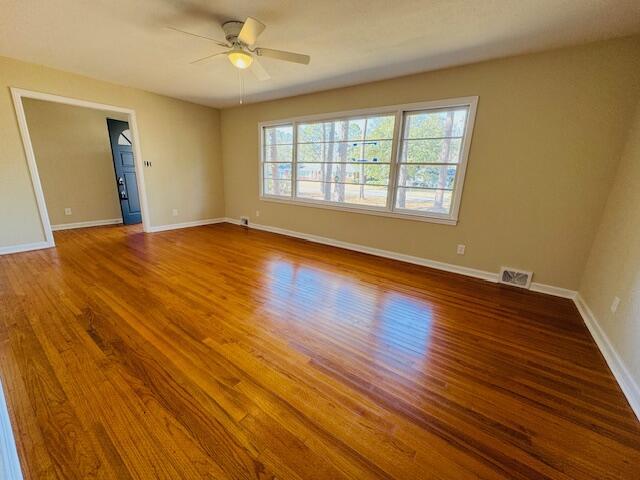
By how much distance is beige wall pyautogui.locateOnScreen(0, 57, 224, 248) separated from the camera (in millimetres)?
3389

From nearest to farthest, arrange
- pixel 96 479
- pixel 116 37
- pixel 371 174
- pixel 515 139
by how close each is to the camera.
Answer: pixel 96 479
pixel 116 37
pixel 515 139
pixel 371 174

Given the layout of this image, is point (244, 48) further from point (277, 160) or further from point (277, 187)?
point (277, 187)

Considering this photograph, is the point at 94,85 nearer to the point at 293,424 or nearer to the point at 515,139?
the point at 293,424

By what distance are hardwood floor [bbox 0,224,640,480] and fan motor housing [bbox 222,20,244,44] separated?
96.1 inches

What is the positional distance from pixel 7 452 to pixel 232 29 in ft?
10.2

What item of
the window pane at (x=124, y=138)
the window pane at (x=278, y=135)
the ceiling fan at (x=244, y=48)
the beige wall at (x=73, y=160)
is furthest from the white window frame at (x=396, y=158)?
the beige wall at (x=73, y=160)

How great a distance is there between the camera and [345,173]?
4.23m

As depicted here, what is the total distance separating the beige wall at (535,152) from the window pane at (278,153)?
174cm

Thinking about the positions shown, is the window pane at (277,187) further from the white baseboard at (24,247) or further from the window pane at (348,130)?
the white baseboard at (24,247)

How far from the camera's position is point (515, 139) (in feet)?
9.29

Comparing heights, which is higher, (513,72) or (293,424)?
(513,72)

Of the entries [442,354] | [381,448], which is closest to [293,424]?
[381,448]

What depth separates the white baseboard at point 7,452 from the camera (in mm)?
911

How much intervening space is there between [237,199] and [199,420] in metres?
5.14
